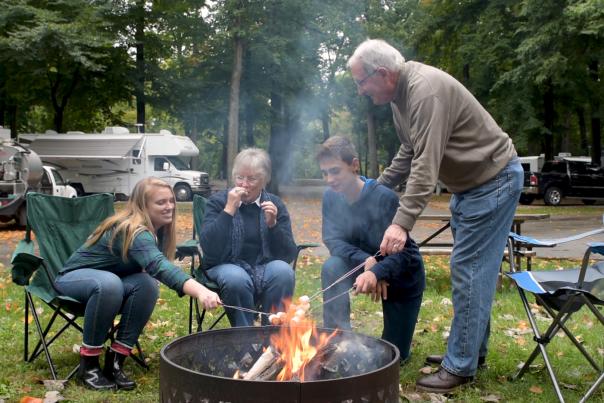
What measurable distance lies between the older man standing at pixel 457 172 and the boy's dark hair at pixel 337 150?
0.27 metres

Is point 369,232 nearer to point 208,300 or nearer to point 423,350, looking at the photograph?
point 423,350

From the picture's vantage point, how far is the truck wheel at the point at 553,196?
754 inches

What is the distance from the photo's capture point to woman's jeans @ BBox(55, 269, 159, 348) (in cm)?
312

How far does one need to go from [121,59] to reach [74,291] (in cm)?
1767

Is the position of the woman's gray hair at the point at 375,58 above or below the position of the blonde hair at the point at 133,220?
above

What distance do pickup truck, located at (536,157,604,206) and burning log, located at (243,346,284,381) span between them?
1821cm

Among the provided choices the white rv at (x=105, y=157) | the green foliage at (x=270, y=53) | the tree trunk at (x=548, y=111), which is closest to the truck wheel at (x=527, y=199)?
the green foliage at (x=270, y=53)

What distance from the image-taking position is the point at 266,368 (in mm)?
2439

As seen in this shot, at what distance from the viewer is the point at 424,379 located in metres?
3.16

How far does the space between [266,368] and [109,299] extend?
1059 mm

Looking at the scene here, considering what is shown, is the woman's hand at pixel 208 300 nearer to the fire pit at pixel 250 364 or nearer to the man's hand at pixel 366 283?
the fire pit at pixel 250 364

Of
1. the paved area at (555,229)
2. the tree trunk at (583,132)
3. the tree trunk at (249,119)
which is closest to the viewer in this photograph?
the paved area at (555,229)

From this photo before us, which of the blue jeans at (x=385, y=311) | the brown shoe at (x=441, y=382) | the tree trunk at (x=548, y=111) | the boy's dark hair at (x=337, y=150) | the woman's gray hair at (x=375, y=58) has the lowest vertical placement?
the brown shoe at (x=441, y=382)

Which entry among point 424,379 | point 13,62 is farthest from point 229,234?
point 13,62
